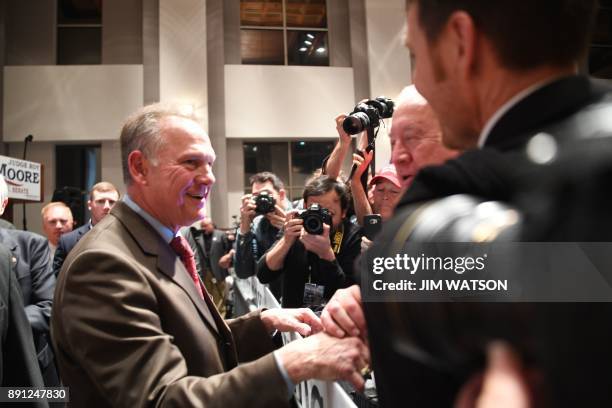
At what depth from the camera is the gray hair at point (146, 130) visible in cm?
127

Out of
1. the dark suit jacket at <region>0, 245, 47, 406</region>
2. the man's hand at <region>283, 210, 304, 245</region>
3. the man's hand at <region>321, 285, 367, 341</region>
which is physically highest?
the man's hand at <region>283, 210, 304, 245</region>

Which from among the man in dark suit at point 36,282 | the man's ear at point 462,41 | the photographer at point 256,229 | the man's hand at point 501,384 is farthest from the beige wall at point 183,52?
the man's hand at point 501,384

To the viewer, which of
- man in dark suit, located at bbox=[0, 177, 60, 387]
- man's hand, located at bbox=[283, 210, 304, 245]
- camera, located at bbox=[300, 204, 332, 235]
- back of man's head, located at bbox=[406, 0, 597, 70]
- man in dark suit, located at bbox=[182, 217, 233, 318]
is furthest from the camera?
man in dark suit, located at bbox=[182, 217, 233, 318]

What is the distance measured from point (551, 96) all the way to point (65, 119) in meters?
7.76

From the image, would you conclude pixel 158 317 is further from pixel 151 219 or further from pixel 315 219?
pixel 315 219

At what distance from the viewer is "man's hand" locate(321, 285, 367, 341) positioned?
2.51 feet

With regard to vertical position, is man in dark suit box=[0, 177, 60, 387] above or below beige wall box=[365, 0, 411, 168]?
below

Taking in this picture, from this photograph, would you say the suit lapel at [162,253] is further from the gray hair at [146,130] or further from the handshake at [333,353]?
the handshake at [333,353]

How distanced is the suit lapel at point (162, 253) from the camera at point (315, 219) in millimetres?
759

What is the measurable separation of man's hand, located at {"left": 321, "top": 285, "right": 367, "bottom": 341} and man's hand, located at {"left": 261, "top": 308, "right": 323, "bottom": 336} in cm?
44

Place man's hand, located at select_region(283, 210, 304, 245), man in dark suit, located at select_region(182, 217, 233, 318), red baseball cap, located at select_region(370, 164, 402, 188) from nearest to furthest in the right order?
1. red baseball cap, located at select_region(370, 164, 402, 188)
2. man's hand, located at select_region(283, 210, 304, 245)
3. man in dark suit, located at select_region(182, 217, 233, 318)

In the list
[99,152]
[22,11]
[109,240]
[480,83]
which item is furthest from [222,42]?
[480,83]

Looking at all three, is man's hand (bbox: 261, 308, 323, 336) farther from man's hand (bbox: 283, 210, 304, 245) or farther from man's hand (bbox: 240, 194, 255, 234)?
man's hand (bbox: 240, 194, 255, 234)

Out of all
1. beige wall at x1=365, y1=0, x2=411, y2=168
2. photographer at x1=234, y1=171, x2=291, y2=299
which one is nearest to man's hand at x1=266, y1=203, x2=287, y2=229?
photographer at x1=234, y1=171, x2=291, y2=299
